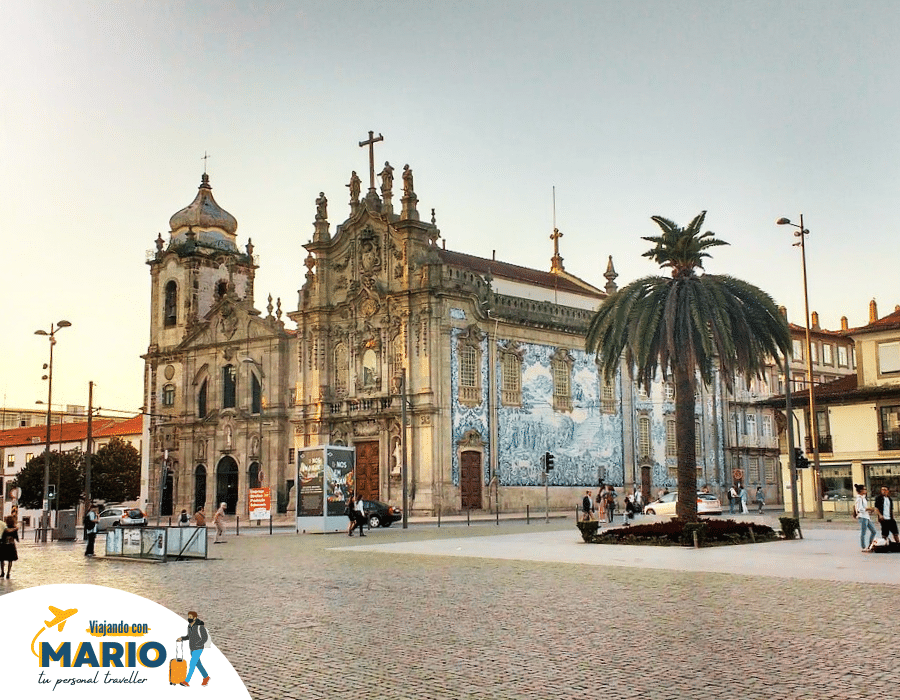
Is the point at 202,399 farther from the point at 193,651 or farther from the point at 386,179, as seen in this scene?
the point at 193,651

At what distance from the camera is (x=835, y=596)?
16219 millimetres

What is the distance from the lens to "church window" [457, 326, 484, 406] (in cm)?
5431

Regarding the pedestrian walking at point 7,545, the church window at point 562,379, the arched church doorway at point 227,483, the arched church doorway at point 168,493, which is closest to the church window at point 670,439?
the church window at point 562,379

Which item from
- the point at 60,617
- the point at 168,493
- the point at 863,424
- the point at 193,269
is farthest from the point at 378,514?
the point at 60,617

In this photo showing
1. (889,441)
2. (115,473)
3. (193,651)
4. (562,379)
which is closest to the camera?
(193,651)

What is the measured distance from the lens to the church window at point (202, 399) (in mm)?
67938

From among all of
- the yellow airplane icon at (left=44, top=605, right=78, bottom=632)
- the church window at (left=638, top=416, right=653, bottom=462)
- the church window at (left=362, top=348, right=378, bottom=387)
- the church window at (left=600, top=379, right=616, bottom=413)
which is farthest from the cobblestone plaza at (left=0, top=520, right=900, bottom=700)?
the church window at (left=638, top=416, right=653, bottom=462)

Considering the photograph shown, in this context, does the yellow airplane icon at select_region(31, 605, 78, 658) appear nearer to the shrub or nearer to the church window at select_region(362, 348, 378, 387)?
the shrub

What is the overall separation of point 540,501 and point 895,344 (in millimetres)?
20930

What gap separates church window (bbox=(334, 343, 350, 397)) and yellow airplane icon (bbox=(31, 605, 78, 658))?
51.7 meters

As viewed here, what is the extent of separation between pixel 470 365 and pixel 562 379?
757 centimetres

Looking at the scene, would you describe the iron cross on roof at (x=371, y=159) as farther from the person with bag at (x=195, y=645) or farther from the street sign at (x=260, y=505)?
the person with bag at (x=195, y=645)

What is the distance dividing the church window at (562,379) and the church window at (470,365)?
6157 mm

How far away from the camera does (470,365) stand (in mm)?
55000
